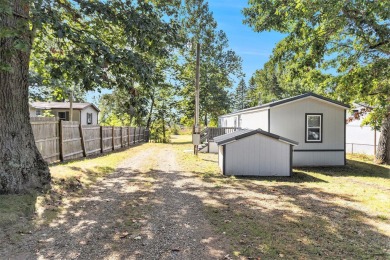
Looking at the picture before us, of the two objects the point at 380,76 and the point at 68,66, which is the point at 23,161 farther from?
the point at 380,76

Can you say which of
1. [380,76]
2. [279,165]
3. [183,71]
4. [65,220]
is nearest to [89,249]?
[65,220]

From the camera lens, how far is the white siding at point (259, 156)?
34.1ft

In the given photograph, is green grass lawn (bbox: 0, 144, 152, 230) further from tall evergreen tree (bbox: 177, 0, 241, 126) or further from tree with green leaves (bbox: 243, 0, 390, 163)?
tall evergreen tree (bbox: 177, 0, 241, 126)

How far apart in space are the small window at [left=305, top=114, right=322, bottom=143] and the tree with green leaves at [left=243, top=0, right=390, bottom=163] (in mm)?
1757

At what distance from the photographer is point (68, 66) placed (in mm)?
5242

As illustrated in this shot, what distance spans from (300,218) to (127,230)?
3.11 m

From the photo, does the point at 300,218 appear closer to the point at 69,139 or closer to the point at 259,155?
the point at 259,155

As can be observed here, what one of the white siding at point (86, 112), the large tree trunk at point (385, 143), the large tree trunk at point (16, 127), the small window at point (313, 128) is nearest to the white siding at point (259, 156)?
the small window at point (313, 128)

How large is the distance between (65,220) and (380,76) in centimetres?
1145

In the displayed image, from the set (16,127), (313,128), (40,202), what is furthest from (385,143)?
(16,127)

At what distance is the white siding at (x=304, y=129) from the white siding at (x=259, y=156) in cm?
287

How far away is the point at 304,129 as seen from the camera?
1332 centimetres

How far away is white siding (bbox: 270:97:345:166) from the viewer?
43.3 feet

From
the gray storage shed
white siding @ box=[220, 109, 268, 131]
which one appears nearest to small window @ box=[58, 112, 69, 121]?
white siding @ box=[220, 109, 268, 131]
